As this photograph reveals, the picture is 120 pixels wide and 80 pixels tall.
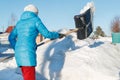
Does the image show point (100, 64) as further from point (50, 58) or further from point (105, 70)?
point (50, 58)

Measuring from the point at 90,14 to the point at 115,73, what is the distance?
5.36ft

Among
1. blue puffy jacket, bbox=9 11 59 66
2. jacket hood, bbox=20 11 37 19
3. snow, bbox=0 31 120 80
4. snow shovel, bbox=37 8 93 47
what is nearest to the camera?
blue puffy jacket, bbox=9 11 59 66

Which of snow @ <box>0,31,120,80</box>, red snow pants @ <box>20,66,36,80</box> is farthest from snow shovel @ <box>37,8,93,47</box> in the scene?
red snow pants @ <box>20,66,36,80</box>

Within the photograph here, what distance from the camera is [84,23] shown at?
8.71 meters

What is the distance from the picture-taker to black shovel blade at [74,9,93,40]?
854cm

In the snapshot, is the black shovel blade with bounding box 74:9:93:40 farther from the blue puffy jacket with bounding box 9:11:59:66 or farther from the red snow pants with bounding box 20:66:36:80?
the red snow pants with bounding box 20:66:36:80

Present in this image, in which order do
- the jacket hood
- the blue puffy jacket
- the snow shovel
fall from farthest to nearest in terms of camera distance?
the snow shovel → the jacket hood → the blue puffy jacket

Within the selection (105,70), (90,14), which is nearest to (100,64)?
(105,70)

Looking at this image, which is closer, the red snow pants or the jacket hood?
the red snow pants

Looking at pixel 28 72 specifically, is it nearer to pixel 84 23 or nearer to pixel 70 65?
pixel 84 23

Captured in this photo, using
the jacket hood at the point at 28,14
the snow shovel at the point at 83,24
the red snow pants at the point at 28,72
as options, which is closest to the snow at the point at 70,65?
the snow shovel at the point at 83,24

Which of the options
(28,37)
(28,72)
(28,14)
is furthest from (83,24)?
(28,72)

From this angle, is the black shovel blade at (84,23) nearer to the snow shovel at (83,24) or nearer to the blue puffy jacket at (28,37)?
the snow shovel at (83,24)

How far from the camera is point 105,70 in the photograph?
29.1 ft
